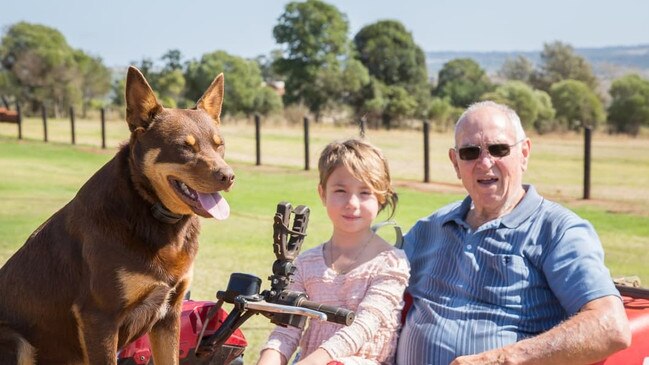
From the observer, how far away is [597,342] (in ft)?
10.00

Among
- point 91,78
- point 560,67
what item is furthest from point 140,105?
point 560,67

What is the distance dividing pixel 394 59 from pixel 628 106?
18.4 m

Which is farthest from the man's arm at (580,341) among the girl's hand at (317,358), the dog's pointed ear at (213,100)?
the dog's pointed ear at (213,100)

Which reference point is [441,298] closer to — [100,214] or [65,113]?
[100,214]

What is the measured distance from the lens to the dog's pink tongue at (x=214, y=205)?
310 centimetres

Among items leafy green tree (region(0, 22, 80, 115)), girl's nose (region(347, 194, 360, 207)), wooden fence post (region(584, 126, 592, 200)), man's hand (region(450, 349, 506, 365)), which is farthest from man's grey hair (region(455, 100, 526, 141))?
leafy green tree (region(0, 22, 80, 115))

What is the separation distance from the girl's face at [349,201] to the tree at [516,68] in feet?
273

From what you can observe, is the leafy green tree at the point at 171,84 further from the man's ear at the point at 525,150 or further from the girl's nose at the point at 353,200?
the girl's nose at the point at 353,200

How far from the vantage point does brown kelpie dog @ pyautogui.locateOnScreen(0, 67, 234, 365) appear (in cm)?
322

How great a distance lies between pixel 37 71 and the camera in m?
54.0

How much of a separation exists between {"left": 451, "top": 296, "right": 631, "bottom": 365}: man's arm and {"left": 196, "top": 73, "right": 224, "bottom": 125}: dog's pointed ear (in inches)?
53.0

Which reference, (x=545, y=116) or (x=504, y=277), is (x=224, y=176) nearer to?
(x=504, y=277)

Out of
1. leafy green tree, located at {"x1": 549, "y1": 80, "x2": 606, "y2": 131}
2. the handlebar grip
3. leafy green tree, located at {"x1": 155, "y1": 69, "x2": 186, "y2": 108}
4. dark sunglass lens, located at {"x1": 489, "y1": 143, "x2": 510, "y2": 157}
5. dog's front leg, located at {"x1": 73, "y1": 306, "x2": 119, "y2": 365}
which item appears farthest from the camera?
leafy green tree, located at {"x1": 155, "y1": 69, "x2": 186, "y2": 108}

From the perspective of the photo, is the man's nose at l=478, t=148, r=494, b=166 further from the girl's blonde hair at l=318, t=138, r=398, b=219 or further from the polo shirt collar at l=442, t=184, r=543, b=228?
the girl's blonde hair at l=318, t=138, r=398, b=219
